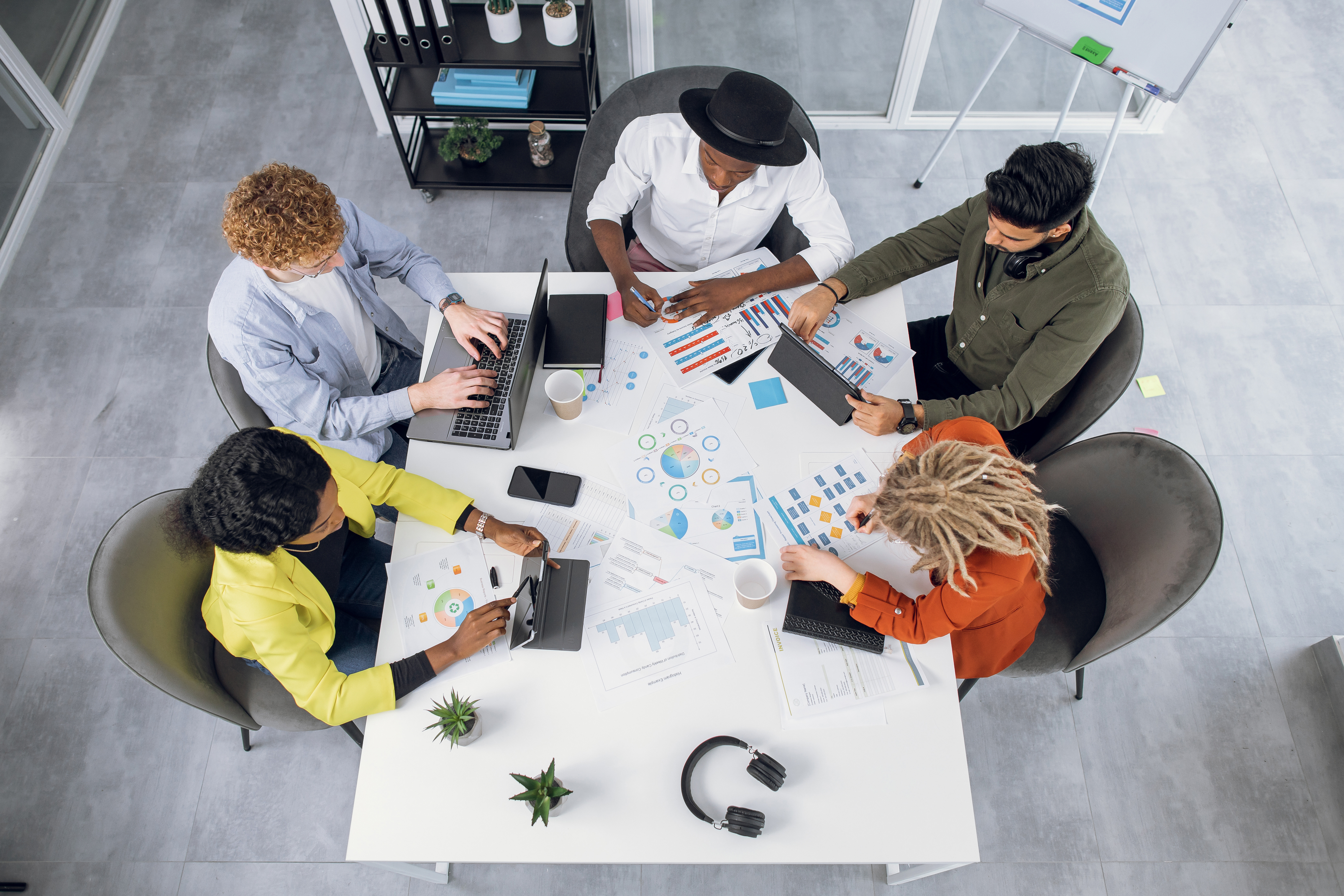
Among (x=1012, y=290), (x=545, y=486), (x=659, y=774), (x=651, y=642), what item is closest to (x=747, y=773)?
(x=659, y=774)

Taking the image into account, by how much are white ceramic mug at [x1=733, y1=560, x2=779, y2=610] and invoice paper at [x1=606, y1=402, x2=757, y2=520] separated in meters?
0.22

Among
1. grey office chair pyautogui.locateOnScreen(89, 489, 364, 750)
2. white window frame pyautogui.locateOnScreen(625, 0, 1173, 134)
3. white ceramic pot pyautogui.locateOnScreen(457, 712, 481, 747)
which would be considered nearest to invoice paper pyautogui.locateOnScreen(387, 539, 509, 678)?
white ceramic pot pyautogui.locateOnScreen(457, 712, 481, 747)

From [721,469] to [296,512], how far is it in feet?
2.99

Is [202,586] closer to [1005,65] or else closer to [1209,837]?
[1209,837]

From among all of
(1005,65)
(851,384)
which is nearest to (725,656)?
(851,384)

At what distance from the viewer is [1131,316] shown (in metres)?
1.81

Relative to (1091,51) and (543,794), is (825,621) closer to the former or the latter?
(543,794)

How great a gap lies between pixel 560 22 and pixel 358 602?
215 centimetres

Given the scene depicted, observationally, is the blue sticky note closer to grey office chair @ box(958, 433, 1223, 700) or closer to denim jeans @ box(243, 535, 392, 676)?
grey office chair @ box(958, 433, 1223, 700)

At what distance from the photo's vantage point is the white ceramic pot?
1457 millimetres

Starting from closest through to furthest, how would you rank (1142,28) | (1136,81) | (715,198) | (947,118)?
(715,198) < (1142,28) < (1136,81) < (947,118)

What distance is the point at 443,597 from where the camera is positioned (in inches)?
64.3

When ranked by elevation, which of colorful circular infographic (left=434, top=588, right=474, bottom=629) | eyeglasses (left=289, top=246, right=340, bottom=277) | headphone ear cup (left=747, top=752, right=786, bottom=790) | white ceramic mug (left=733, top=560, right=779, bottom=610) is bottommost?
headphone ear cup (left=747, top=752, right=786, bottom=790)

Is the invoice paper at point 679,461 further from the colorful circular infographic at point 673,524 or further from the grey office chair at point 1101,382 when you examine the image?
the grey office chair at point 1101,382
